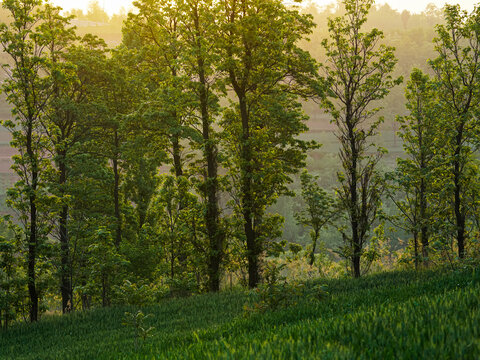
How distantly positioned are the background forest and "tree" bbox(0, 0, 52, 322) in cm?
7

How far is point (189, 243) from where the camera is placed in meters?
16.6

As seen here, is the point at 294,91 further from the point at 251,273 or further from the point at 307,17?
the point at 251,273

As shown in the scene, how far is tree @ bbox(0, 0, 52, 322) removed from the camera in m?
12.4

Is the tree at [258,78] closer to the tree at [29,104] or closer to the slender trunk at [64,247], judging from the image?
the tree at [29,104]

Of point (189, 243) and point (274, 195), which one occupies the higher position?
point (274, 195)

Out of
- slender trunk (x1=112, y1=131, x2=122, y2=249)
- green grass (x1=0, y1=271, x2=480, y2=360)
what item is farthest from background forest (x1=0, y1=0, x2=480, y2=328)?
green grass (x1=0, y1=271, x2=480, y2=360)

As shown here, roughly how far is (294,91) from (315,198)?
211 inches

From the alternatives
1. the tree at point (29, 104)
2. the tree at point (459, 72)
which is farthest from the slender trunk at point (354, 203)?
the tree at point (29, 104)

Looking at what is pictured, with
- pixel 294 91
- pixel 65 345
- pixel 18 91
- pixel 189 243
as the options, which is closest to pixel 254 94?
pixel 294 91

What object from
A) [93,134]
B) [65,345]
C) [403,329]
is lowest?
[65,345]

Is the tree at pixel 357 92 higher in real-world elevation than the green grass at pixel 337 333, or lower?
higher

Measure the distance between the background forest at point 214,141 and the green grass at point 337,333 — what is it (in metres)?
1.78

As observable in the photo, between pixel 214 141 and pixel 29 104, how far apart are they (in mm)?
6665

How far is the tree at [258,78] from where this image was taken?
14.3 metres
